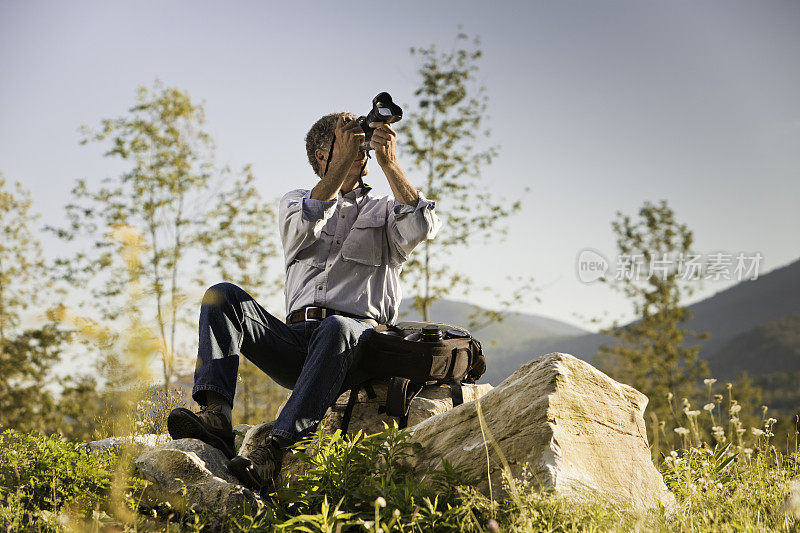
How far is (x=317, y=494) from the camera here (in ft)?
7.66

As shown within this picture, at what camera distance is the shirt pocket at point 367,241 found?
145 inches

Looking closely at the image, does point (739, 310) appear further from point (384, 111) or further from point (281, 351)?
point (281, 351)

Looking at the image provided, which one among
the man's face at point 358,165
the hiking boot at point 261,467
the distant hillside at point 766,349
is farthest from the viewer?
the distant hillside at point 766,349

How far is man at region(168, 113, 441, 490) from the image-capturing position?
9.80 feet

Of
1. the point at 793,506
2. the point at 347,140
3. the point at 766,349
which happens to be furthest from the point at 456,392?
the point at 766,349

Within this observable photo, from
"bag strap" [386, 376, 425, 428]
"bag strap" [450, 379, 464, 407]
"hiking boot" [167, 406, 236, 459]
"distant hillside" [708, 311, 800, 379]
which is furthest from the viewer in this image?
"distant hillside" [708, 311, 800, 379]

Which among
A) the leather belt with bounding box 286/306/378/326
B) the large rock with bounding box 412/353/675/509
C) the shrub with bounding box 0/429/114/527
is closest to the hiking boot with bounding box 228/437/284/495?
the shrub with bounding box 0/429/114/527

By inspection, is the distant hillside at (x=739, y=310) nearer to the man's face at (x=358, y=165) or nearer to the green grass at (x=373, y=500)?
the man's face at (x=358, y=165)

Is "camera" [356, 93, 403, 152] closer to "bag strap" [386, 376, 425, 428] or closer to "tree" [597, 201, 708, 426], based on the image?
"bag strap" [386, 376, 425, 428]

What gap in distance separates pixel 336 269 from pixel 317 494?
1.56 metres

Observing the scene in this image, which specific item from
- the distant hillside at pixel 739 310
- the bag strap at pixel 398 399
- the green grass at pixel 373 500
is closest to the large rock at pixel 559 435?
the green grass at pixel 373 500

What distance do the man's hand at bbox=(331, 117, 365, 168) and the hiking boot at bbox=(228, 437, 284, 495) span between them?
1620 millimetres

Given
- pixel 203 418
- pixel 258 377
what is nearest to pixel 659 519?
pixel 203 418

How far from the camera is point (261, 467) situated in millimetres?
2893
